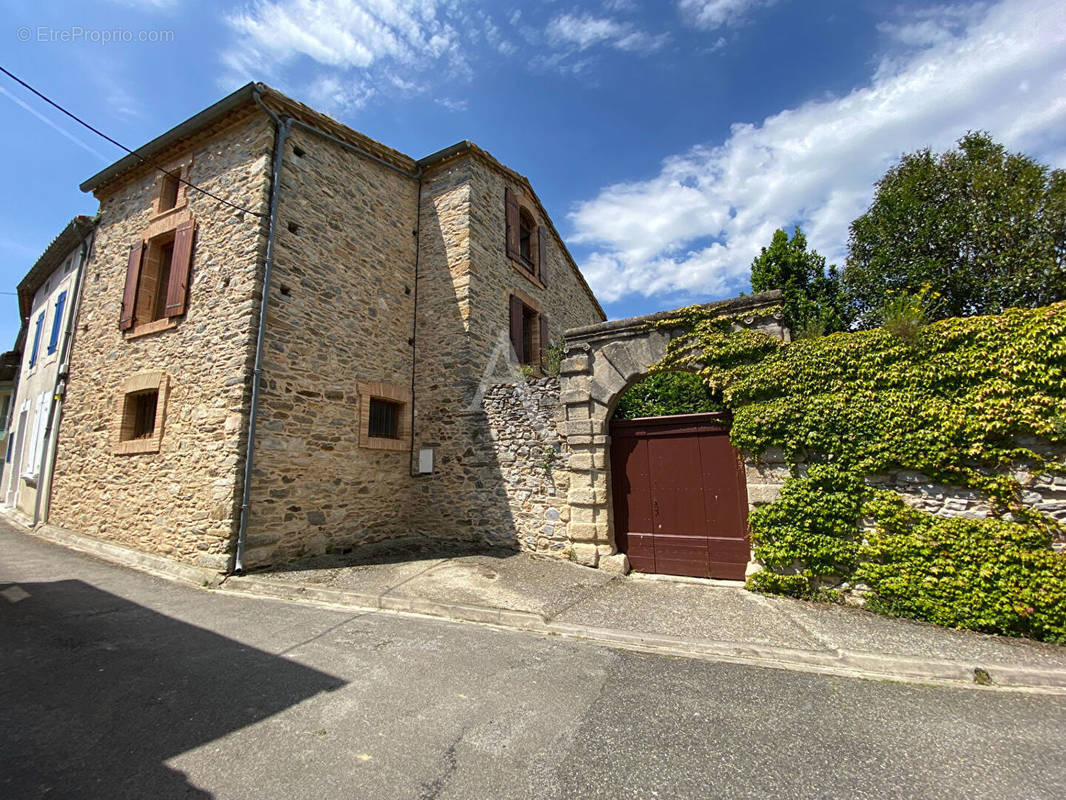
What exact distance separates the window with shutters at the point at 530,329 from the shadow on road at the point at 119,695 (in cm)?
758

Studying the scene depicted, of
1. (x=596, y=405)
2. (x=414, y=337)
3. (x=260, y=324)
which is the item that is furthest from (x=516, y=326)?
(x=260, y=324)

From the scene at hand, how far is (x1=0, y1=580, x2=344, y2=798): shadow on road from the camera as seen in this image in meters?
2.23

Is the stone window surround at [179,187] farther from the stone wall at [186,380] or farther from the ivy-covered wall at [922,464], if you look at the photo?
the ivy-covered wall at [922,464]

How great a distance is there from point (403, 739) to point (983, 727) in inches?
144

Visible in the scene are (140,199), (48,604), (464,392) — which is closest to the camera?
(48,604)

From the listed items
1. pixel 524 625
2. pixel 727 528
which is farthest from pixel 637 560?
pixel 524 625

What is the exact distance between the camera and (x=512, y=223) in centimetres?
1055

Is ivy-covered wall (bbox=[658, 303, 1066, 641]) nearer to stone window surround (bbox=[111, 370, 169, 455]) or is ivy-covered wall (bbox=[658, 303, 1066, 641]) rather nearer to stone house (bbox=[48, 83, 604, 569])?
stone house (bbox=[48, 83, 604, 569])

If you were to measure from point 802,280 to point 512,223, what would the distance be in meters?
8.20

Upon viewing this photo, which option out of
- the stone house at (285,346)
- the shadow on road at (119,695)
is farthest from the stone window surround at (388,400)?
the shadow on road at (119,695)

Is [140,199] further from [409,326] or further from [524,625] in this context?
[524,625]

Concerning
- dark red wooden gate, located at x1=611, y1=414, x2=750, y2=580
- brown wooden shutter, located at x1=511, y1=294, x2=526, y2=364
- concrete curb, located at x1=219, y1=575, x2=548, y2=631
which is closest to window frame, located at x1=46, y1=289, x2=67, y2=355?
concrete curb, located at x1=219, y1=575, x2=548, y2=631

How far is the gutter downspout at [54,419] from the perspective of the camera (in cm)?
933

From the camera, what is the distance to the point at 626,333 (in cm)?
665
